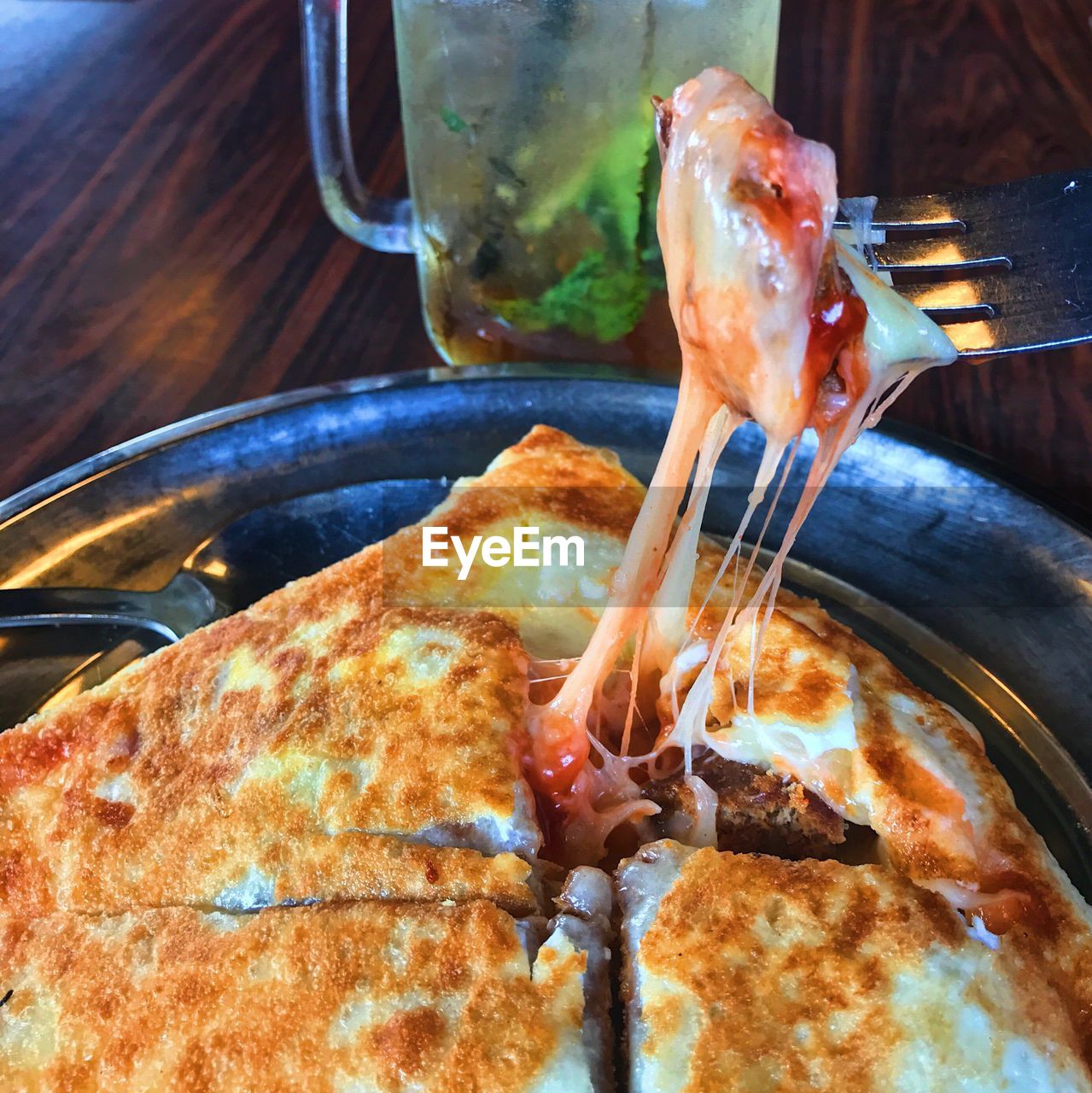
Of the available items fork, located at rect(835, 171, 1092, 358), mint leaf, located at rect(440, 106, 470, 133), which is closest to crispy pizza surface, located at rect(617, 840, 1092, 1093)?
fork, located at rect(835, 171, 1092, 358)

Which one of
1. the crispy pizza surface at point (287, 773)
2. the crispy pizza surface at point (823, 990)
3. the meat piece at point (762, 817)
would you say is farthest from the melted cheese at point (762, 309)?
the crispy pizza surface at point (287, 773)

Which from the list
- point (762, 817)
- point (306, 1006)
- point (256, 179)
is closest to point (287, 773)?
point (306, 1006)

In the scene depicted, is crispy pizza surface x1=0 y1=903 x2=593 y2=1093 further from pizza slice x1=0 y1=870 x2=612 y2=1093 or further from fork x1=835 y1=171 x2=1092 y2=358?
fork x1=835 y1=171 x2=1092 y2=358

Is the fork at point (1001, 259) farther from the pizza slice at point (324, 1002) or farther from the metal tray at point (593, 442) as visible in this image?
the pizza slice at point (324, 1002)

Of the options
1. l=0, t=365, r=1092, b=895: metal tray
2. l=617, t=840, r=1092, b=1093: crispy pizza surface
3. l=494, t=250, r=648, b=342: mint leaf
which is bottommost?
l=0, t=365, r=1092, b=895: metal tray

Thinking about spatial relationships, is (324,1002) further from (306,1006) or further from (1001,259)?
(1001,259)
